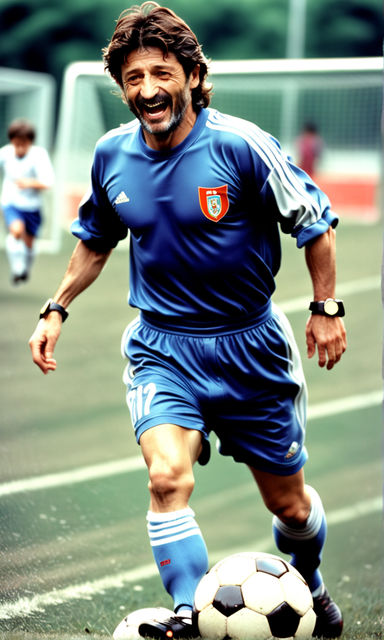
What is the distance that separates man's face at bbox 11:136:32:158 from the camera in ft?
44.2

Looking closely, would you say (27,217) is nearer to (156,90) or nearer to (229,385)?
(229,385)

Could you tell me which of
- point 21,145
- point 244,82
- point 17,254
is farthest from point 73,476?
point 244,82

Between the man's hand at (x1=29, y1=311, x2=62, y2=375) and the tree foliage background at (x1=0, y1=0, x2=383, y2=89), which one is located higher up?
the man's hand at (x1=29, y1=311, x2=62, y2=375)

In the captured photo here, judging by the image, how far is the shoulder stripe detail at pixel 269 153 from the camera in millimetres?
3576

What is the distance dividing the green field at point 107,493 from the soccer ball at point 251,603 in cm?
48

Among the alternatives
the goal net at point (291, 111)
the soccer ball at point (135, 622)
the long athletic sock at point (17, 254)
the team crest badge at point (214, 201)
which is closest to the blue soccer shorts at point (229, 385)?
the team crest badge at point (214, 201)

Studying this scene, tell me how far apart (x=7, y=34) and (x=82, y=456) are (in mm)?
31858

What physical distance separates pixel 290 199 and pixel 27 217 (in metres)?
10.3

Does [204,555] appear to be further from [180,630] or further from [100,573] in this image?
[100,573]

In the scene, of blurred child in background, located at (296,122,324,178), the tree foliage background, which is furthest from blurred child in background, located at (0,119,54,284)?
the tree foliage background

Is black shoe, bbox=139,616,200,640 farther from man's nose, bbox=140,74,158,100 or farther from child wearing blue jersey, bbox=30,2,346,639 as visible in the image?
man's nose, bbox=140,74,158,100

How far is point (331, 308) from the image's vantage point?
3.63 metres

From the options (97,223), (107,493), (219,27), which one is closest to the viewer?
(97,223)

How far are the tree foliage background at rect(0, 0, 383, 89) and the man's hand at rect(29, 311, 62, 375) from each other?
32107 millimetres
